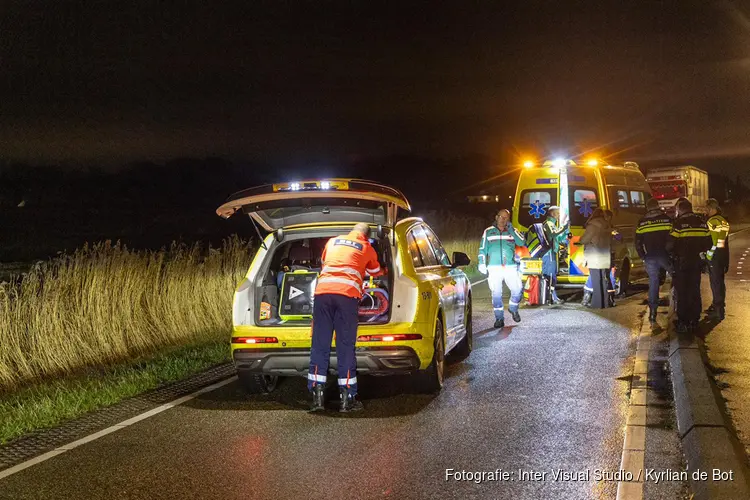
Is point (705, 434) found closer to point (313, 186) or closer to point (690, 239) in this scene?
point (313, 186)

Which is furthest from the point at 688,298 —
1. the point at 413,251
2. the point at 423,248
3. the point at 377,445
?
the point at 377,445

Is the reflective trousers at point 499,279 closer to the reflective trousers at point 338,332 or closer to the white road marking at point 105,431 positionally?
the white road marking at point 105,431

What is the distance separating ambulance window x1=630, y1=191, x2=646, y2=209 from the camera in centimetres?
1756

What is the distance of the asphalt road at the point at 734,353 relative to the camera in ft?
23.0

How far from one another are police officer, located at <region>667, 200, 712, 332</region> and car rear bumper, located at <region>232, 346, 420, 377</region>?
199 inches

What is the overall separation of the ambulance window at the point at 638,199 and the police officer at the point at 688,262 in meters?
6.09

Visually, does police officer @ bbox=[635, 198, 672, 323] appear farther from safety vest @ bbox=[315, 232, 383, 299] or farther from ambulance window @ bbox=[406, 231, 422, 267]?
safety vest @ bbox=[315, 232, 383, 299]

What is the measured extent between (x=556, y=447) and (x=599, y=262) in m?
8.36

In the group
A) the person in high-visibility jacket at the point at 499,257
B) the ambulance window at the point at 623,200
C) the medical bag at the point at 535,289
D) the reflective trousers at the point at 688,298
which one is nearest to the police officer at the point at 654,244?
the reflective trousers at the point at 688,298

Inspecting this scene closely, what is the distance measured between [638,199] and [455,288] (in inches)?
384

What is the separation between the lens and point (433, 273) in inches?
341

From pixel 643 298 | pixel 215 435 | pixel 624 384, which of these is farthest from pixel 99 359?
pixel 643 298

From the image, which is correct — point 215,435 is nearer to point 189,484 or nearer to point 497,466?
point 189,484

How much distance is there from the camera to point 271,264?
850 cm
